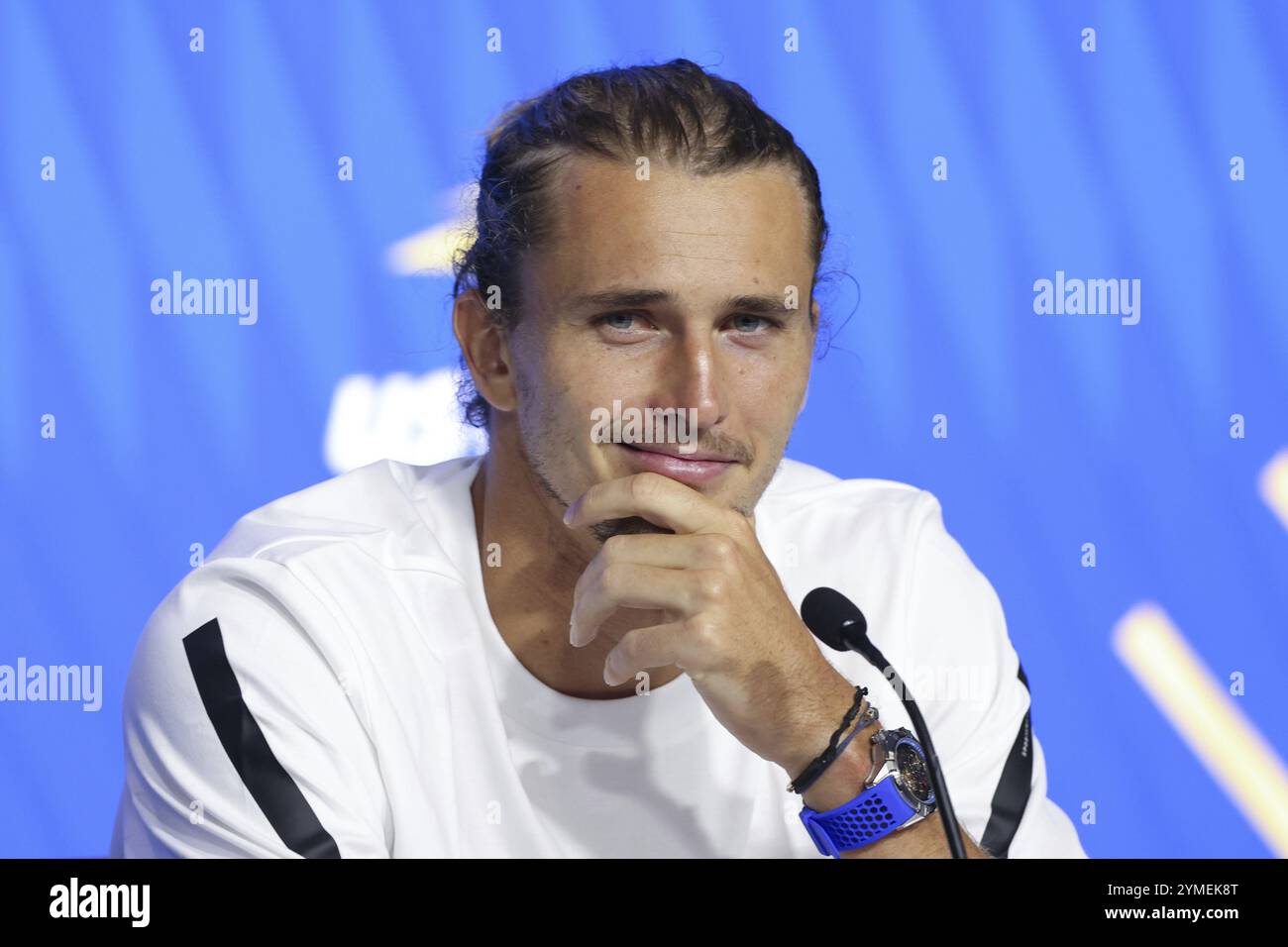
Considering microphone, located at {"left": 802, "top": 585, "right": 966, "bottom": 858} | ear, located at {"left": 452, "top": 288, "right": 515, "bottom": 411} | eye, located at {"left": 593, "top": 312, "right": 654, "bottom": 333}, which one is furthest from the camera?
ear, located at {"left": 452, "top": 288, "right": 515, "bottom": 411}

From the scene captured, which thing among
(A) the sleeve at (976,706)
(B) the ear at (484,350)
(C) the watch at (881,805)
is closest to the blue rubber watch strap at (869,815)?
(C) the watch at (881,805)

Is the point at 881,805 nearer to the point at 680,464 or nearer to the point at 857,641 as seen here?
the point at 857,641

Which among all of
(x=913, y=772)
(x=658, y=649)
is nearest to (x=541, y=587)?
(x=658, y=649)

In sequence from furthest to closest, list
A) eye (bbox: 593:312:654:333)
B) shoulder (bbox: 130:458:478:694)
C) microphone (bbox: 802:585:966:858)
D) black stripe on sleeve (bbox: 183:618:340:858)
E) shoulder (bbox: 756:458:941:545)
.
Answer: shoulder (bbox: 756:458:941:545), eye (bbox: 593:312:654:333), shoulder (bbox: 130:458:478:694), black stripe on sleeve (bbox: 183:618:340:858), microphone (bbox: 802:585:966:858)

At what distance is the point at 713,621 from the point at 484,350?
60 cm

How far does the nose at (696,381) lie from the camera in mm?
1549

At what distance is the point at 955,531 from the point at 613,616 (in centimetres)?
146

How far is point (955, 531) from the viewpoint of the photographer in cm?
295

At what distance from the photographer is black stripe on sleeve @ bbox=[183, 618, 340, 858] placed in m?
1.40

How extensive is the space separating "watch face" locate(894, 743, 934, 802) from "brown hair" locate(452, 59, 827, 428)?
2.36 feet

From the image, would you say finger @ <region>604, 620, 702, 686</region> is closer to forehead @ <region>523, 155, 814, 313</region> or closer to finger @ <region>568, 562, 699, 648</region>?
finger @ <region>568, 562, 699, 648</region>

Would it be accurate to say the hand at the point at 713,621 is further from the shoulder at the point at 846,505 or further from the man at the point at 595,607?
the shoulder at the point at 846,505

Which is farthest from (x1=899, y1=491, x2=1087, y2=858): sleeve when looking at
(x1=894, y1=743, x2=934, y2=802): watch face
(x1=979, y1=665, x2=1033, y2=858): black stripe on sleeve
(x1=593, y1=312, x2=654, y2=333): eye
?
(x1=593, y1=312, x2=654, y2=333): eye

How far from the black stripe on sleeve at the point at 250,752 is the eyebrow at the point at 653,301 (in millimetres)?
583
